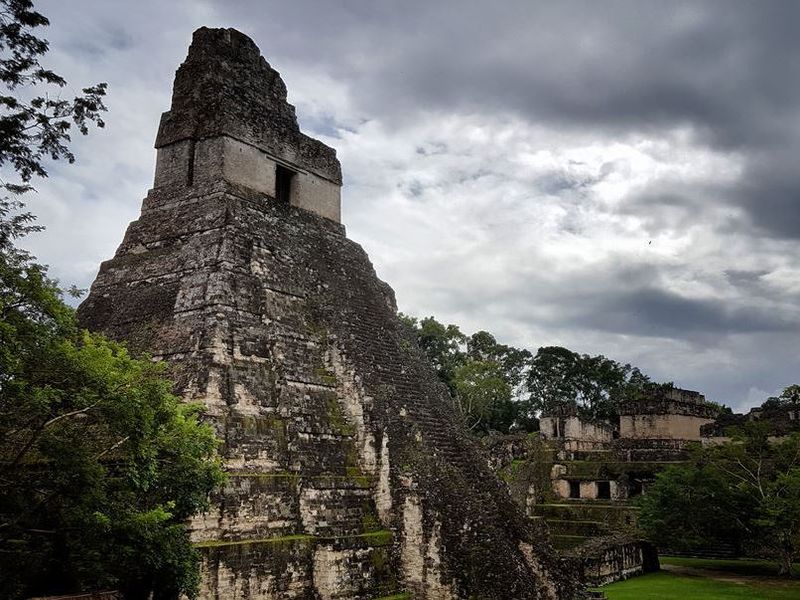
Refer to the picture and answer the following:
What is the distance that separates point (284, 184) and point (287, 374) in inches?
199

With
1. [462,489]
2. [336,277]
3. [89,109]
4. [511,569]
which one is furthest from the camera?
[336,277]

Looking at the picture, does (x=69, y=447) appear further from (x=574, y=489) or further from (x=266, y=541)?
(x=574, y=489)

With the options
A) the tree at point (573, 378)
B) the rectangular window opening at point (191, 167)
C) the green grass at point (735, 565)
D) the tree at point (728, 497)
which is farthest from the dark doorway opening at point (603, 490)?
the tree at point (573, 378)

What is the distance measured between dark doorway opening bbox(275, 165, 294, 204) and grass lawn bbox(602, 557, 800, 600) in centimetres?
1095

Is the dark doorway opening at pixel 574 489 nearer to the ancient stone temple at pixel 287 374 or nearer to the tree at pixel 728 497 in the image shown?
the tree at pixel 728 497

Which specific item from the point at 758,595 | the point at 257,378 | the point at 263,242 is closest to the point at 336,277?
the point at 263,242

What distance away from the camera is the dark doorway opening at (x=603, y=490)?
2419 centimetres

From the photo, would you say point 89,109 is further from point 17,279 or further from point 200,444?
point 200,444

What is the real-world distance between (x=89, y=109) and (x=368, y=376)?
6.24 meters

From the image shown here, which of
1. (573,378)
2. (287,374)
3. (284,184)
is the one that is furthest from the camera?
(573,378)

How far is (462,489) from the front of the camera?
11.3 meters

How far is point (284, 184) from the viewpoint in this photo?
14.8m

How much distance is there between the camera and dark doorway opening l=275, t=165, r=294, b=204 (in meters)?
14.6

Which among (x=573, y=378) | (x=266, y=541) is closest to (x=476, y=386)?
(x=573, y=378)
